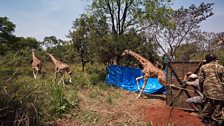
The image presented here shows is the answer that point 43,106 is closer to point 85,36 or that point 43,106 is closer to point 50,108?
point 50,108

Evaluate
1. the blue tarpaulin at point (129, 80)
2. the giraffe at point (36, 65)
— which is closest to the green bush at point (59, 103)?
the blue tarpaulin at point (129, 80)

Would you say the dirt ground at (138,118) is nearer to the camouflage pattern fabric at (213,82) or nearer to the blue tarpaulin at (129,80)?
the camouflage pattern fabric at (213,82)

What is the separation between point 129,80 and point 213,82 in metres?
6.34

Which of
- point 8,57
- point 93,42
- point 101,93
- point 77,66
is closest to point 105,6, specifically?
point 93,42

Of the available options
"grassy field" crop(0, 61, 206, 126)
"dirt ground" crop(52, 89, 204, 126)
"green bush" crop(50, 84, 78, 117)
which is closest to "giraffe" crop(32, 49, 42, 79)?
"grassy field" crop(0, 61, 206, 126)

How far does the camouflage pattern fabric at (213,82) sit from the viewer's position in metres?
3.84

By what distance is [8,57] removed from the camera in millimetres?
4430

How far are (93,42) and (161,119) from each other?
774cm

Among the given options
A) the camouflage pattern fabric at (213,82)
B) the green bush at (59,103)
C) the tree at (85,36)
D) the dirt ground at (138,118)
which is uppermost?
the tree at (85,36)

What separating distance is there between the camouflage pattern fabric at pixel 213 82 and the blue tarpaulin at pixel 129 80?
4.98 meters

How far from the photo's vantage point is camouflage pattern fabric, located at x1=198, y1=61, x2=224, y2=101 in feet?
12.6

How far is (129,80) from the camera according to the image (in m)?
10.1

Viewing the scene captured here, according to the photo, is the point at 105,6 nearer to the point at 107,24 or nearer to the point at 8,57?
the point at 107,24

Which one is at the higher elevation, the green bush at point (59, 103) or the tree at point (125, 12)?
the tree at point (125, 12)
